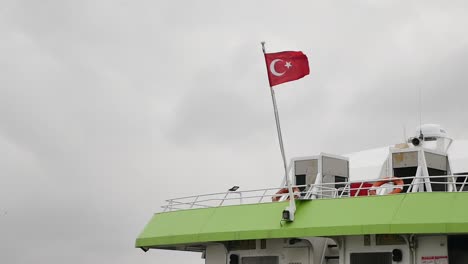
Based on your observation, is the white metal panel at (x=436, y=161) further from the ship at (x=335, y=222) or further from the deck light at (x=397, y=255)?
the deck light at (x=397, y=255)

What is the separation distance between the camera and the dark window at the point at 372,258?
83.5 ft

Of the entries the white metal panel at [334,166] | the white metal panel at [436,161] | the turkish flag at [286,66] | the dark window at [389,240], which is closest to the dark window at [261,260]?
the dark window at [389,240]

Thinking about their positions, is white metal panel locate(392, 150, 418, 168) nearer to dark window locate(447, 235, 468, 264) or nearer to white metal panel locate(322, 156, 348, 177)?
white metal panel locate(322, 156, 348, 177)

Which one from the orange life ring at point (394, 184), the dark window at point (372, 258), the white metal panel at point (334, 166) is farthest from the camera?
the white metal panel at point (334, 166)

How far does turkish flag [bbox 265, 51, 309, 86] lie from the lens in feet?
91.6

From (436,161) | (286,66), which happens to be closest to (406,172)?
(436,161)

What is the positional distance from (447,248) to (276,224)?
5372 millimetres

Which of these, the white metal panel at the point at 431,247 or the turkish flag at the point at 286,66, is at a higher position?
the turkish flag at the point at 286,66

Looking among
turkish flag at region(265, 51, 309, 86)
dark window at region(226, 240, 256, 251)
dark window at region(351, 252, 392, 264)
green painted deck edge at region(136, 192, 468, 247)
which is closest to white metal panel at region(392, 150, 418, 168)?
green painted deck edge at region(136, 192, 468, 247)

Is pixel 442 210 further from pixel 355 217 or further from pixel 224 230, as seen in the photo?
pixel 224 230

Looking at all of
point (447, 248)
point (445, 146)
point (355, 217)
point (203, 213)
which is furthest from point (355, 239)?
point (445, 146)

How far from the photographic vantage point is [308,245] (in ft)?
89.0

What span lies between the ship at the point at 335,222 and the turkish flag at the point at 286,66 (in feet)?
11.6

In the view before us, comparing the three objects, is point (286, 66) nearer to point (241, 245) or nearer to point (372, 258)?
point (241, 245)
